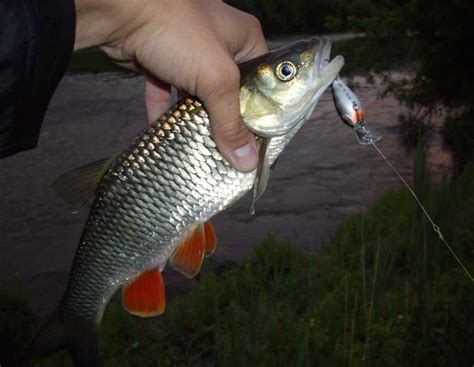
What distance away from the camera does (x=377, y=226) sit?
5133 mm

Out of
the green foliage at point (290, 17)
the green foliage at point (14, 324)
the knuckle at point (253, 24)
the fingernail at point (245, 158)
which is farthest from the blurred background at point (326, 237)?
the green foliage at point (290, 17)

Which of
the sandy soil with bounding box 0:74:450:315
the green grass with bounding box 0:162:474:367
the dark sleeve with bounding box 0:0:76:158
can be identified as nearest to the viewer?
the dark sleeve with bounding box 0:0:76:158

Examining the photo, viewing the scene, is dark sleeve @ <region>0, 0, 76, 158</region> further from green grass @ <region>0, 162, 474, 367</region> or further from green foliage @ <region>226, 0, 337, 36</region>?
green foliage @ <region>226, 0, 337, 36</region>

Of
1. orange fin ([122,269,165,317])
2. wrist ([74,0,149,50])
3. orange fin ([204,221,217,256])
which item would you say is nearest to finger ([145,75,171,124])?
wrist ([74,0,149,50])

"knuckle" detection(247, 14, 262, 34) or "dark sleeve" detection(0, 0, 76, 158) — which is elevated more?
"dark sleeve" detection(0, 0, 76, 158)

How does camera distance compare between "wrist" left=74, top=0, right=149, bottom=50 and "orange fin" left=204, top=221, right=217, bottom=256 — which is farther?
"orange fin" left=204, top=221, right=217, bottom=256

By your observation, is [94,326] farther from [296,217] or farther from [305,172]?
[305,172]

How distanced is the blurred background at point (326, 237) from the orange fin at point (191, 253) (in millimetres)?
518

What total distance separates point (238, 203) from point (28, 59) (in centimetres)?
572

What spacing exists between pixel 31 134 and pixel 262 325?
139cm

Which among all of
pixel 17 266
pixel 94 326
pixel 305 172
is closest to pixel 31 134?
pixel 94 326

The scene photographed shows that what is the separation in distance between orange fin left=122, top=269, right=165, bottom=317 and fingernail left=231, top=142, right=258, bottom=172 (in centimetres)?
57

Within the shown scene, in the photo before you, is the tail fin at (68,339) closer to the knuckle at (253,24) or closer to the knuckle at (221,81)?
the knuckle at (221,81)

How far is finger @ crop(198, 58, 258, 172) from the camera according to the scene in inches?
72.3
